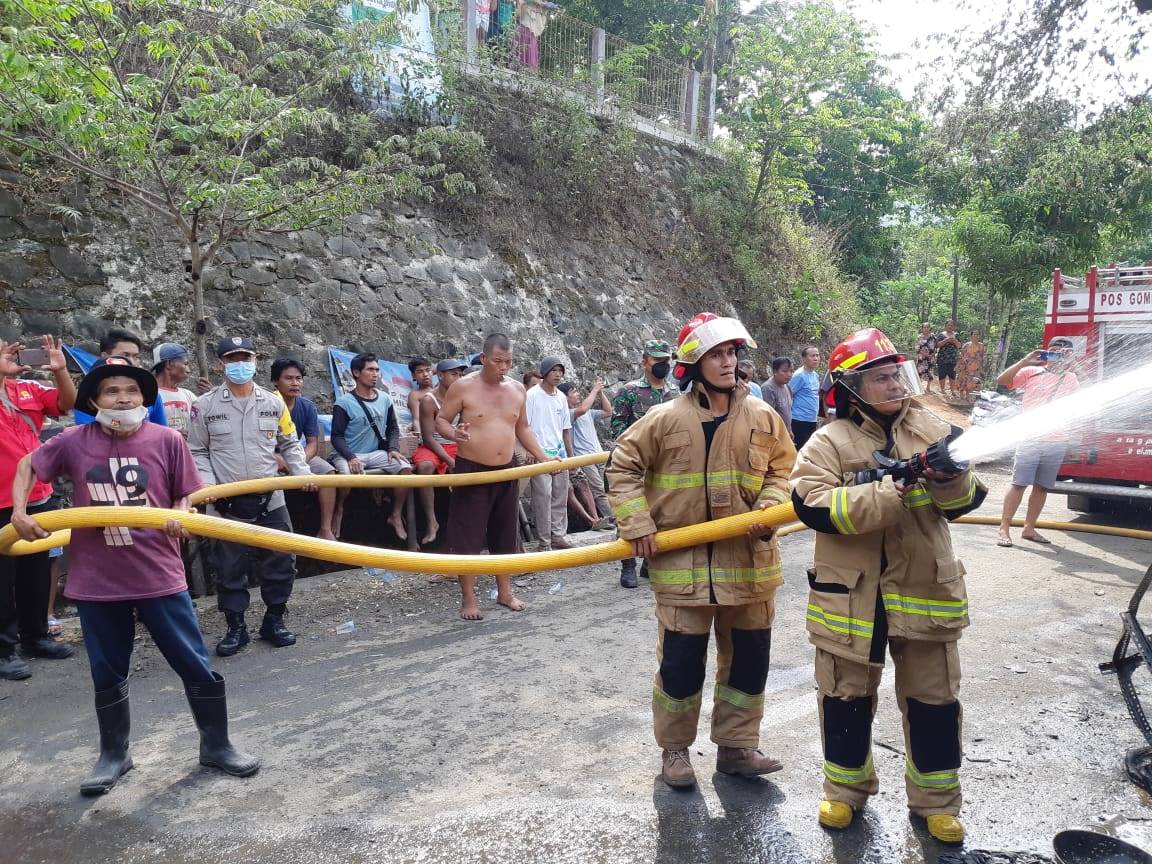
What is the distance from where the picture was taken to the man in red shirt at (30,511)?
5.16m

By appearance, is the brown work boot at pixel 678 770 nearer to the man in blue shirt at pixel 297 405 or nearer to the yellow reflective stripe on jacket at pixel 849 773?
the yellow reflective stripe on jacket at pixel 849 773

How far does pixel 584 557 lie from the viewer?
3.91 metres

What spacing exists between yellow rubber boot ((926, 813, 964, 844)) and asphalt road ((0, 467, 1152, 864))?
0.07 m

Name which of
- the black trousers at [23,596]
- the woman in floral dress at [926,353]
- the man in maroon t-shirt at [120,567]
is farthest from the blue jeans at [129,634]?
the woman in floral dress at [926,353]

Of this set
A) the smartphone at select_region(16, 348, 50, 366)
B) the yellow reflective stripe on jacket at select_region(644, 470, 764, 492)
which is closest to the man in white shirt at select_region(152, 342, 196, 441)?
the smartphone at select_region(16, 348, 50, 366)

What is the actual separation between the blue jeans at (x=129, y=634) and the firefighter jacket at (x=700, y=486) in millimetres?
2044

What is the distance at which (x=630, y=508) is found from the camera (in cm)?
365

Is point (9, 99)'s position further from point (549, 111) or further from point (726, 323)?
point (549, 111)

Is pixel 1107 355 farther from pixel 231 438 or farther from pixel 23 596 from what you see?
pixel 23 596

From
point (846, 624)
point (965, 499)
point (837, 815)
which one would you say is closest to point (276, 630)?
point (837, 815)

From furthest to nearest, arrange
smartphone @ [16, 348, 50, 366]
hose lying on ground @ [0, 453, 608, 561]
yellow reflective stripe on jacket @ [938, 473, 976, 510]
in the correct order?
smartphone @ [16, 348, 50, 366], hose lying on ground @ [0, 453, 608, 561], yellow reflective stripe on jacket @ [938, 473, 976, 510]

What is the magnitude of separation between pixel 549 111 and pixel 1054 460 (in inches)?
395

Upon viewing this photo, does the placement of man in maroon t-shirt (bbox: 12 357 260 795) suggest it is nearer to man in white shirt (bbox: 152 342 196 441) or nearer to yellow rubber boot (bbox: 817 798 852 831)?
yellow rubber boot (bbox: 817 798 852 831)

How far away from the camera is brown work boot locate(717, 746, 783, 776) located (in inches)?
144
